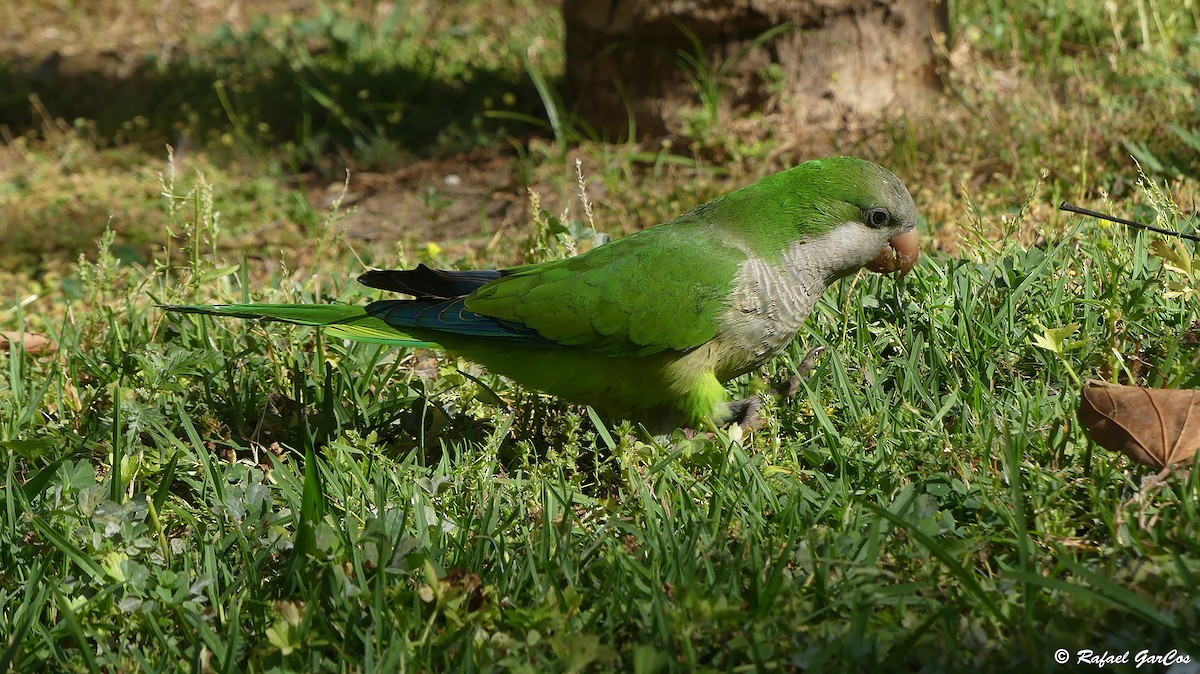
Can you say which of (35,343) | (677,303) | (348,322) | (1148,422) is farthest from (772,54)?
(35,343)

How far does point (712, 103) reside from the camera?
5793 mm

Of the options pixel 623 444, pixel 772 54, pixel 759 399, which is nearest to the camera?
pixel 623 444

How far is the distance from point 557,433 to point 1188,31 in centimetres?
433

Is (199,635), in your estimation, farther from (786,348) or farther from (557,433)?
(786,348)

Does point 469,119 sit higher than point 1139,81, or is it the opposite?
point 1139,81

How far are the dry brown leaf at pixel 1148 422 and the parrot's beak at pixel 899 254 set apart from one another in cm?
89

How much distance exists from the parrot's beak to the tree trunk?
7.68ft

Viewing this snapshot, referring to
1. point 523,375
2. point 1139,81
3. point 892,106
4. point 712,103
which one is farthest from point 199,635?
point 1139,81

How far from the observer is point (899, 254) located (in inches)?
137

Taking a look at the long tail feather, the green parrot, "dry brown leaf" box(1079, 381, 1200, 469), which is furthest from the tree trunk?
"dry brown leaf" box(1079, 381, 1200, 469)

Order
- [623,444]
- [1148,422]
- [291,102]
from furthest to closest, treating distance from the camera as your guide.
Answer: [291,102] < [623,444] < [1148,422]

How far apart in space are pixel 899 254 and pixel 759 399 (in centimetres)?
64

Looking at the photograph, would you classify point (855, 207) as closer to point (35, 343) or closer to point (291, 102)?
point (35, 343)

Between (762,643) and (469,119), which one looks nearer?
(762,643)
